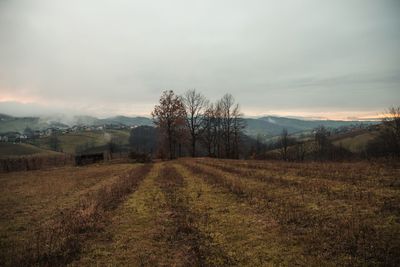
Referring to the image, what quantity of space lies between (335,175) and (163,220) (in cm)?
1389

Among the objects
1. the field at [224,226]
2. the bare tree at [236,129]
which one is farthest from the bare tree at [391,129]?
the field at [224,226]

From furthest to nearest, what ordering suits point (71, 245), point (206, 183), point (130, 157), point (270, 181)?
1. point (130, 157)
2. point (206, 183)
3. point (270, 181)
4. point (71, 245)

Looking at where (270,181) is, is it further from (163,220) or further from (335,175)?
(163,220)

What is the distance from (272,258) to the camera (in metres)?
9.37

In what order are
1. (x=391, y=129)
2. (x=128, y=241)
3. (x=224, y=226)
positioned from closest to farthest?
(x=128, y=241) < (x=224, y=226) < (x=391, y=129)

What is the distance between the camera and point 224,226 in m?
13.0

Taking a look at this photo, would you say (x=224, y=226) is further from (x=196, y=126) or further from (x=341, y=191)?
(x=196, y=126)

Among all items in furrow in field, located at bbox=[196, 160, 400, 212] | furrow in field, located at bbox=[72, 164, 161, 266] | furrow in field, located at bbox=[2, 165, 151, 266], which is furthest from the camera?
furrow in field, located at bbox=[196, 160, 400, 212]

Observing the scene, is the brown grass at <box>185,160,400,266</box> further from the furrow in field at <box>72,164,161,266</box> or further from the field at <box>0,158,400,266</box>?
the furrow in field at <box>72,164,161,266</box>

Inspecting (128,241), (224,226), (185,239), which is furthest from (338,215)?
(128,241)

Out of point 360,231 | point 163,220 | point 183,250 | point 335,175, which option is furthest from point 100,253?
point 335,175

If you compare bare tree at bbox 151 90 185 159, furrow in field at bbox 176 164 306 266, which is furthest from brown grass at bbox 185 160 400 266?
bare tree at bbox 151 90 185 159

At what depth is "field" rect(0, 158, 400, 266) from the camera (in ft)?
31.5

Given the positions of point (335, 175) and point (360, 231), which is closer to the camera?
point (360, 231)
